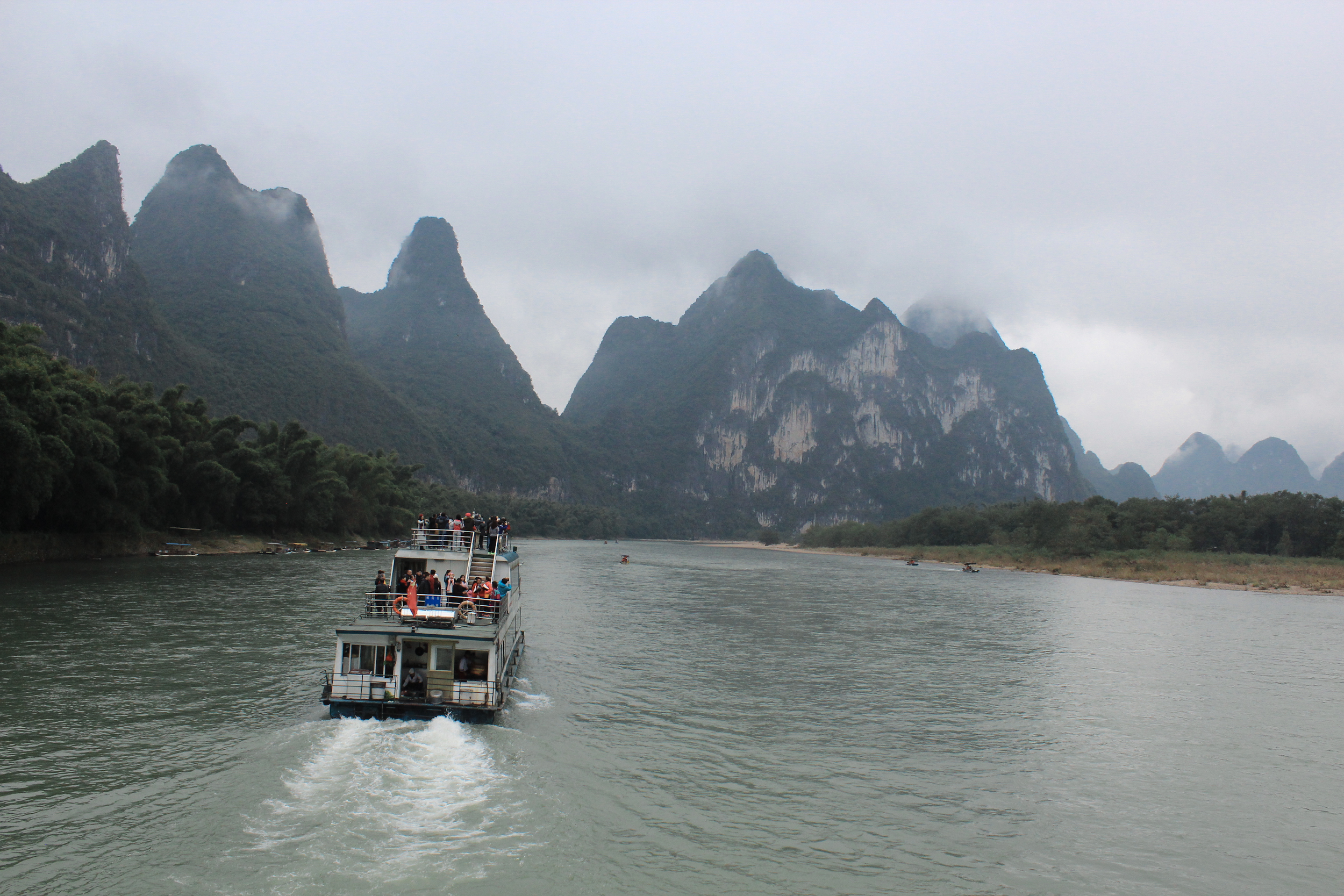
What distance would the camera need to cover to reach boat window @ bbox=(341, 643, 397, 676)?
18.2m

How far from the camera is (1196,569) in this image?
82.3 meters

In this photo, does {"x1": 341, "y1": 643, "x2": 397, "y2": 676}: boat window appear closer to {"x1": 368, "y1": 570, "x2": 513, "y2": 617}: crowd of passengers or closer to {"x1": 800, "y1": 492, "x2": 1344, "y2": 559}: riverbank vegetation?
{"x1": 368, "y1": 570, "x2": 513, "y2": 617}: crowd of passengers

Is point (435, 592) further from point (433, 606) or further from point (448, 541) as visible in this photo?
point (448, 541)

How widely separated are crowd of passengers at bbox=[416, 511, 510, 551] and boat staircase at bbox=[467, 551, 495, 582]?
1.93 ft

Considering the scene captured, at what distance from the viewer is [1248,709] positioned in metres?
23.5

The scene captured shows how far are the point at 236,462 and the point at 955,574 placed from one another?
75089 millimetres

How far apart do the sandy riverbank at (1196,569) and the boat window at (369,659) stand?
258 feet

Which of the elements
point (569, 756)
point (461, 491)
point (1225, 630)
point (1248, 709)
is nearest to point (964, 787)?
point (569, 756)

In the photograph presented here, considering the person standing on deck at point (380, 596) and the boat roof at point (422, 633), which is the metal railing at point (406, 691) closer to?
the boat roof at point (422, 633)

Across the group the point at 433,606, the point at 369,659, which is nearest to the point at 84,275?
the point at 433,606

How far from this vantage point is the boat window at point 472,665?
1882cm

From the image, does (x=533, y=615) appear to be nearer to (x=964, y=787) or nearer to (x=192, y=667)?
(x=192, y=667)

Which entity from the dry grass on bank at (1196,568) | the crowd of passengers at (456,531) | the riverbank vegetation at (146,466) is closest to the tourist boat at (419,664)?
the crowd of passengers at (456,531)

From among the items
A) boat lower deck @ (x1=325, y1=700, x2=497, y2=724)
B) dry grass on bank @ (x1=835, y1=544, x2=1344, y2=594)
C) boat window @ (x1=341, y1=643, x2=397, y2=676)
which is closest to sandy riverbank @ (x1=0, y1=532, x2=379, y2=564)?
boat window @ (x1=341, y1=643, x2=397, y2=676)
